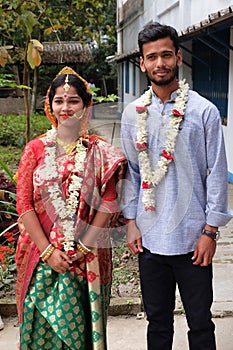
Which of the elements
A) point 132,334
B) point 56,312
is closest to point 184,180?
point 56,312

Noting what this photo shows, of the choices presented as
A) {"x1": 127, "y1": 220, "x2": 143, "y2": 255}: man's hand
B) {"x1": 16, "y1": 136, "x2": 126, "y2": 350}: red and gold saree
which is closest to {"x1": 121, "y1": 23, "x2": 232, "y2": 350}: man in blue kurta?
{"x1": 127, "y1": 220, "x2": 143, "y2": 255}: man's hand

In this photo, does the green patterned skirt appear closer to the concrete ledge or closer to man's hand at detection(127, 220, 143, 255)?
man's hand at detection(127, 220, 143, 255)

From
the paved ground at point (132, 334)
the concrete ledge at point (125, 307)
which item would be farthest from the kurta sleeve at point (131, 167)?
the concrete ledge at point (125, 307)

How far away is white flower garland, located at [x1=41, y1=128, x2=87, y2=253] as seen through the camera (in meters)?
2.26

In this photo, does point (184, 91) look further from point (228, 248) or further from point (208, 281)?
point (228, 248)

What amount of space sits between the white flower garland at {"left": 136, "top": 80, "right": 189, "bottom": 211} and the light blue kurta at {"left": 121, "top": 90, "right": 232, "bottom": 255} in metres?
0.02

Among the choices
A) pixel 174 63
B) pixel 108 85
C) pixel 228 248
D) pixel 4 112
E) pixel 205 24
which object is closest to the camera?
pixel 174 63

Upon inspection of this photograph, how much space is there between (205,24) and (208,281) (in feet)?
15.0

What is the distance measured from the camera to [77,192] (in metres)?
2.26

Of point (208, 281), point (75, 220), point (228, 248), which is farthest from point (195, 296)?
point (228, 248)

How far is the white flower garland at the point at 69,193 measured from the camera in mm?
2256

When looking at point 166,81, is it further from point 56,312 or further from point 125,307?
point 125,307

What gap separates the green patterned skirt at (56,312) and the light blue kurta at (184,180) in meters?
0.39

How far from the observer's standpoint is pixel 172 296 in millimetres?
2395
